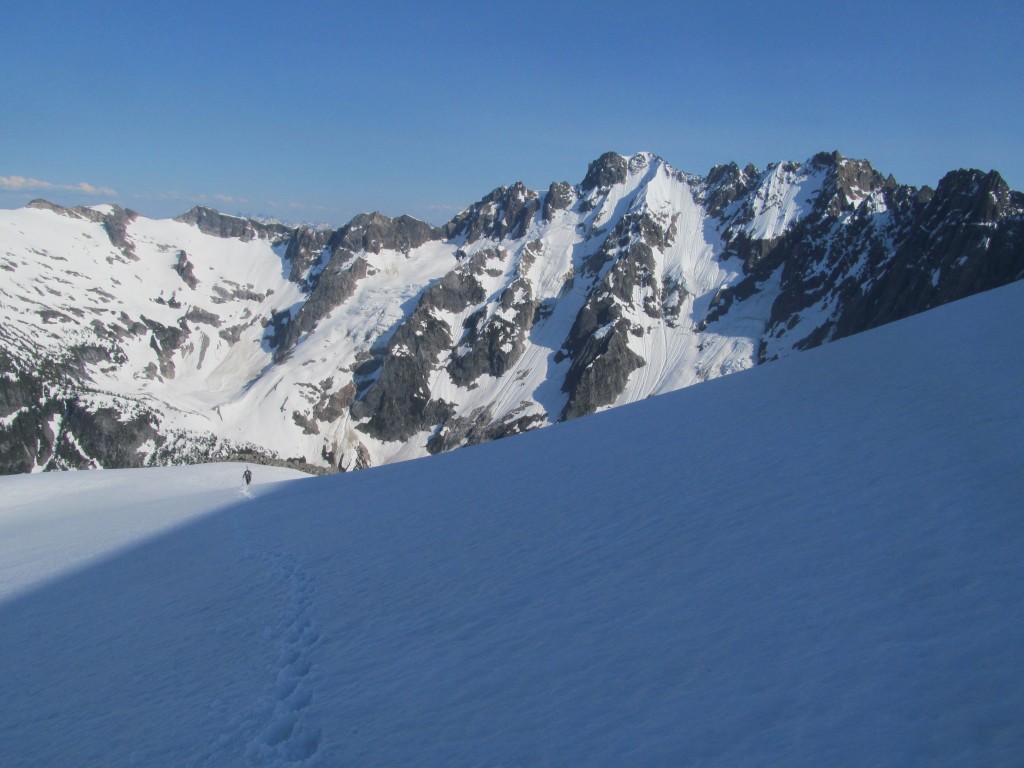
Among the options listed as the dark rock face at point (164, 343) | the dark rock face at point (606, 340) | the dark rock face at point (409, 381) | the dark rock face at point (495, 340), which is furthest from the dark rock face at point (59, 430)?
the dark rock face at point (606, 340)

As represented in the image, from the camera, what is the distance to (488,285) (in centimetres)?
19588

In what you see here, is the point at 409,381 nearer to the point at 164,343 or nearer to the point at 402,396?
the point at 402,396

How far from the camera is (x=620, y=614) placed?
7133 mm

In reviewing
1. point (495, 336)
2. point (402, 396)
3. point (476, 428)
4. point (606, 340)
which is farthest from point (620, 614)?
point (495, 336)

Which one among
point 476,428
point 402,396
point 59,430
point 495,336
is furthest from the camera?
point 495,336

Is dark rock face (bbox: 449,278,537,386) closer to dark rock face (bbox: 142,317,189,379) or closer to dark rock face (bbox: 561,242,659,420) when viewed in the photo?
dark rock face (bbox: 561,242,659,420)

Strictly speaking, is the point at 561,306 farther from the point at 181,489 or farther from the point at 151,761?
the point at 151,761

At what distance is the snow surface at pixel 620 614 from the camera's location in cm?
493

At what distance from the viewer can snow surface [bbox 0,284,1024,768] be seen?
194 inches

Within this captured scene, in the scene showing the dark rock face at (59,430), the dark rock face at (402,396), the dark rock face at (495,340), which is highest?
the dark rock face at (495,340)

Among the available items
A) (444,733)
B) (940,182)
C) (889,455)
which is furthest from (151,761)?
(940,182)

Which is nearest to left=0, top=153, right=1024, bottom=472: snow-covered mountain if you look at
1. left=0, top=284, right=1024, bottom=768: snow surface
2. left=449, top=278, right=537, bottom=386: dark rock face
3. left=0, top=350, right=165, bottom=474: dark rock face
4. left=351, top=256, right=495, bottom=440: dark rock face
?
left=0, top=350, right=165, bottom=474: dark rock face

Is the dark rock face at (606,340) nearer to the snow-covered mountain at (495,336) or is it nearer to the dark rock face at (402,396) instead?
the snow-covered mountain at (495,336)

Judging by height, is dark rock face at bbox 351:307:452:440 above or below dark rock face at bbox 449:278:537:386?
below
